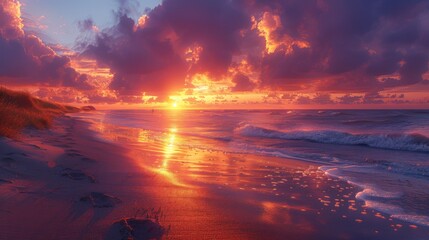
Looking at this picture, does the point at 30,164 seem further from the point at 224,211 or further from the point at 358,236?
the point at 358,236

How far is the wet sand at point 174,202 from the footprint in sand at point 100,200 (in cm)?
3

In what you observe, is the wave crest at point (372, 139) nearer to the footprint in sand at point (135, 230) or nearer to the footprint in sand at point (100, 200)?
the footprint in sand at point (100, 200)

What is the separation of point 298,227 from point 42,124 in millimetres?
14365

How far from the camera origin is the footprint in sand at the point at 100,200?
17.8ft

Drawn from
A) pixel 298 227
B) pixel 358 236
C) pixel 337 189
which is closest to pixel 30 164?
pixel 298 227

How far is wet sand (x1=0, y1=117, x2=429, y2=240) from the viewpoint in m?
4.69

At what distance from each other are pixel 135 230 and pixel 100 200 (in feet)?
4.56

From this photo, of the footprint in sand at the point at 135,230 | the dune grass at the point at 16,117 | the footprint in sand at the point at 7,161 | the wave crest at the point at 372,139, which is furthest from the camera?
the wave crest at the point at 372,139

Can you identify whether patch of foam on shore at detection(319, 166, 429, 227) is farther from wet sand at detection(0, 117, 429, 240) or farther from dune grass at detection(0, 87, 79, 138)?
dune grass at detection(0, 87, 79, 138)

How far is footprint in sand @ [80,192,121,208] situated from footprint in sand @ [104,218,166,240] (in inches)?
34.8

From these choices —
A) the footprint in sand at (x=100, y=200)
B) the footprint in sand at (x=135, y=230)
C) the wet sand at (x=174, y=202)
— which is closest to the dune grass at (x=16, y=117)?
the wet sand at (x=174, y=202)

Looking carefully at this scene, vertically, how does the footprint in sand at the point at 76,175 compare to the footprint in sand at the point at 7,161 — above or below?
below

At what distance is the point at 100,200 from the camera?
18.4 feet

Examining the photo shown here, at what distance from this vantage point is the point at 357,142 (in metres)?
24.1
